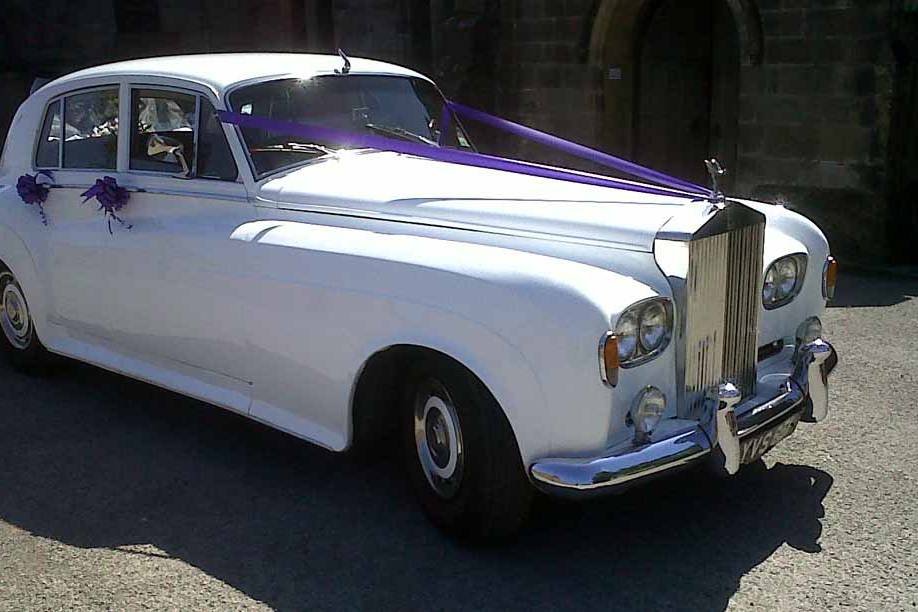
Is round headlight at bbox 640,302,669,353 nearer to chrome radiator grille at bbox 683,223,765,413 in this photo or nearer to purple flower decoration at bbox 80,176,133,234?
chrome radiator grille at bbox 683,223,765,413

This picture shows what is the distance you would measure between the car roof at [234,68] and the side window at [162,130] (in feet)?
0.39

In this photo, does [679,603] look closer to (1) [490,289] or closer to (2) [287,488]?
(1) [490,289]

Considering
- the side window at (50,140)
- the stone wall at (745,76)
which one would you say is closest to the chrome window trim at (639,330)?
the side window at (50,140)

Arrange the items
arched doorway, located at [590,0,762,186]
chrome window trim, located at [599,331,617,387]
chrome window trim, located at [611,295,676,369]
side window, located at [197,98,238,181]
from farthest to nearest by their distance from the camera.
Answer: arched doorway, located at [590,0,762,186]
side window, located at [197,98,238,181]
chrome window trim, located at [611,295,676,369]
chrome window trim, located at [599,331,617,387]

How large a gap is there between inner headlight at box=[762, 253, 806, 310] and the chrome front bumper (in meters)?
0.22

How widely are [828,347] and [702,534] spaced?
3.01 feet

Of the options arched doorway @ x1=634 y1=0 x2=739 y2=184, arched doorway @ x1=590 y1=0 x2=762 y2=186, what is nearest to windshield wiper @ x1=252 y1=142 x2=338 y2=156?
arched doorway @ x1=590 y1=0 x2=762 y2=186

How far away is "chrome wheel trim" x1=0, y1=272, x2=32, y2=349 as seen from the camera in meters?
5.98

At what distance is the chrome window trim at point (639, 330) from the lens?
3330mm

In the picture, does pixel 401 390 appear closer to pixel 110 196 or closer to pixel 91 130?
pixel 110 196

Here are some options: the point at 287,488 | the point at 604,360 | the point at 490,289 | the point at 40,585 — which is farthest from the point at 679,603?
the point at 40,585

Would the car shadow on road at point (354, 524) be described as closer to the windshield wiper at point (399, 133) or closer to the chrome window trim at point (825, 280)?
the chrome window trim at point (825, 280)

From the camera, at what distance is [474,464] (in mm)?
3594

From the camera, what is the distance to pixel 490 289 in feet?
11.3
